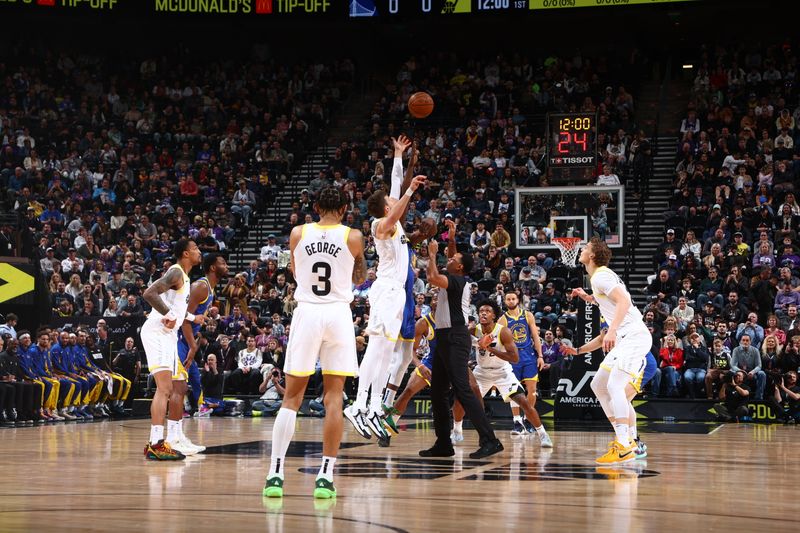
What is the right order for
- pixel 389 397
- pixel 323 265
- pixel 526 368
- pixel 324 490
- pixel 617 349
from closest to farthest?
pixel 324 490 < pixel 323 265 < pixel 617 349 < pixel 389 397 < pixel 526 368

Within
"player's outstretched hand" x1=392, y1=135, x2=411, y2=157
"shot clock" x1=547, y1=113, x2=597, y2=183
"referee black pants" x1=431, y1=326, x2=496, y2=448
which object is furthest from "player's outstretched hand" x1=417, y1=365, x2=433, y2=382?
"shot clock" x1=547, y1=113, x2=597, y2=183

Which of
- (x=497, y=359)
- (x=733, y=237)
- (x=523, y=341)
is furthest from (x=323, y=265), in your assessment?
(x=733, y=237)

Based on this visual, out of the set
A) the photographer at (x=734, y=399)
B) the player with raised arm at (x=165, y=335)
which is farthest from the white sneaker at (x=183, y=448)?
the photographer at (x=734, y=399)

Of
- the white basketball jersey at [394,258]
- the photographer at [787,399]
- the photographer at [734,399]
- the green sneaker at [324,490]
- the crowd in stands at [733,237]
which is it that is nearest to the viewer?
the green sneaker at [324,490]

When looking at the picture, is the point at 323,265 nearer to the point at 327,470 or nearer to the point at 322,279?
the point at 322,279

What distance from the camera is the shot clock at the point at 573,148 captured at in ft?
59.8

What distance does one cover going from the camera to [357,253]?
7.65 metres

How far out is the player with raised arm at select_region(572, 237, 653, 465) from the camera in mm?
10062

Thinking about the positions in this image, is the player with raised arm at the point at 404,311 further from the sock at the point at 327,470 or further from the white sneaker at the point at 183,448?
the sock at the point at 327,470

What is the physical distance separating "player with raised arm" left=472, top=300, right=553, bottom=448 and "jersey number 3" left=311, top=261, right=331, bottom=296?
5.19 m

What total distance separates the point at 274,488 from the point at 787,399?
1318 centimetres

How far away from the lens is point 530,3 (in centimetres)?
2753

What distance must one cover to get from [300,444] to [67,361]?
8.11m

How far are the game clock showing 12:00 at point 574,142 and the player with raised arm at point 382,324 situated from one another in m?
8.18
